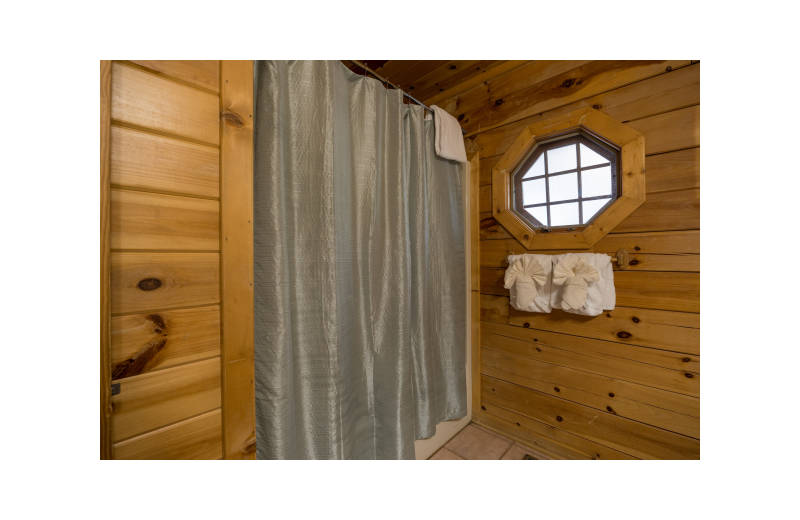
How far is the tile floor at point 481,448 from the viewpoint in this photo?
1.19 meters

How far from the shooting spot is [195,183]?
19.9 inches

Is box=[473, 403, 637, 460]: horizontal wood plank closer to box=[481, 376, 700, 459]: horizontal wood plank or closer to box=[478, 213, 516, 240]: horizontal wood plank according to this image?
box=[481, 376, 700, 459]: horizontal wood plank

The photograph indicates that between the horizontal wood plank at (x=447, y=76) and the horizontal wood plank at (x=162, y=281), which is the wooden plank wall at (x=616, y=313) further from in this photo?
the horizontal wood plank at (x=162, y=281)

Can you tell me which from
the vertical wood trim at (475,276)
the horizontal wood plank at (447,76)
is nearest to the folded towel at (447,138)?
the vertical wood trim at (475,276)

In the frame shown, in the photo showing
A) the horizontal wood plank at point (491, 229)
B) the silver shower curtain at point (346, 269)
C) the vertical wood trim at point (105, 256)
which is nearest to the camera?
the vertical wood trim at point (105, 256)

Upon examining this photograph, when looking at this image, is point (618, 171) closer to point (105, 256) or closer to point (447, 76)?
point (447, 76)

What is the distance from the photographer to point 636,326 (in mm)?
978

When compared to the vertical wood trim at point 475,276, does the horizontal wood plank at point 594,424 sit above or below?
below

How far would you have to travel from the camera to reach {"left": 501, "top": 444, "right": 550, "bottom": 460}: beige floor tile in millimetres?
1178

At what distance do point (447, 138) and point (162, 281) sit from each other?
3.92 feet

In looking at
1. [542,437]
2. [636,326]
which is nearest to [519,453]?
[542,437]

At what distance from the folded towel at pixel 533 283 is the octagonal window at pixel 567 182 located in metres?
0.18

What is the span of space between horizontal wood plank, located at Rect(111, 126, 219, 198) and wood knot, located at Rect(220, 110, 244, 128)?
69 millimetres

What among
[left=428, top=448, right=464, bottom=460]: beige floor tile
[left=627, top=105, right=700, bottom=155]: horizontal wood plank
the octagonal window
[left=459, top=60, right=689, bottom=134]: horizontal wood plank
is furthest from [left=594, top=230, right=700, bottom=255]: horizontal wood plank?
[left=428, top=448, right=464, bottom=460]: beige floor tile
